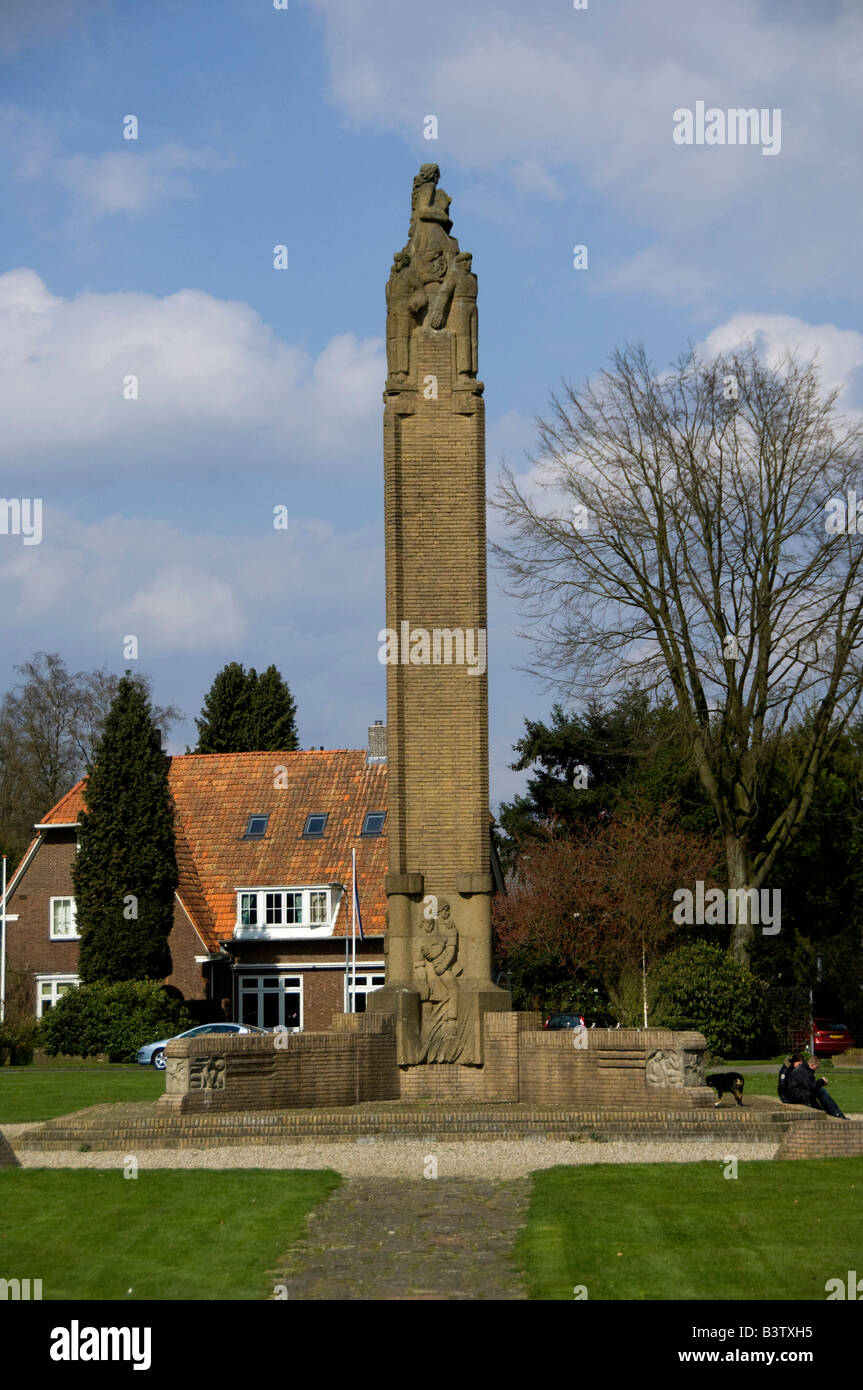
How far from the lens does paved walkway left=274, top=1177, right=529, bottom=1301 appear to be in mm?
10539

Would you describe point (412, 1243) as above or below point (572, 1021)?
above

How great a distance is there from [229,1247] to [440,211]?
52.6 feet

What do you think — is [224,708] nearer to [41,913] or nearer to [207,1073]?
[41,913]

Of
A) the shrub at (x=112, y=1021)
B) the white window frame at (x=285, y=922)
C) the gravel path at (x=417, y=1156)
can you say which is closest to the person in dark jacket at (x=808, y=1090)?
the gravel path at (x=417, y=1156)

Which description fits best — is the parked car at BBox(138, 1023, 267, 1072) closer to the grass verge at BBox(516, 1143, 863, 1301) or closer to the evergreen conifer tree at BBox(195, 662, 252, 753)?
the grass verge at BBox(516, 1143, 863, 1301)

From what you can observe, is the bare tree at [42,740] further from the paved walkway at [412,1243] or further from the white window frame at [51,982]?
the paved walkway at [412,1243]

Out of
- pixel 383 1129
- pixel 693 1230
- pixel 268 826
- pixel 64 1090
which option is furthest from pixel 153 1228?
pixel 268 826

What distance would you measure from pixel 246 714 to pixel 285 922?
75.3 feet

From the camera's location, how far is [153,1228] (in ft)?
42.5

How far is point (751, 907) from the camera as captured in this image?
123 feet

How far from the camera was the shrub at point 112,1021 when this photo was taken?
128 ft

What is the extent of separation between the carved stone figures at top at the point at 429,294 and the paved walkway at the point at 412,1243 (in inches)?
474

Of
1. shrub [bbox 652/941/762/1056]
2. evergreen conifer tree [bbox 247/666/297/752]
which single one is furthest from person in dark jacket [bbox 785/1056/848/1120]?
evergreen conifer tree [bbox 247/666/297/752]
